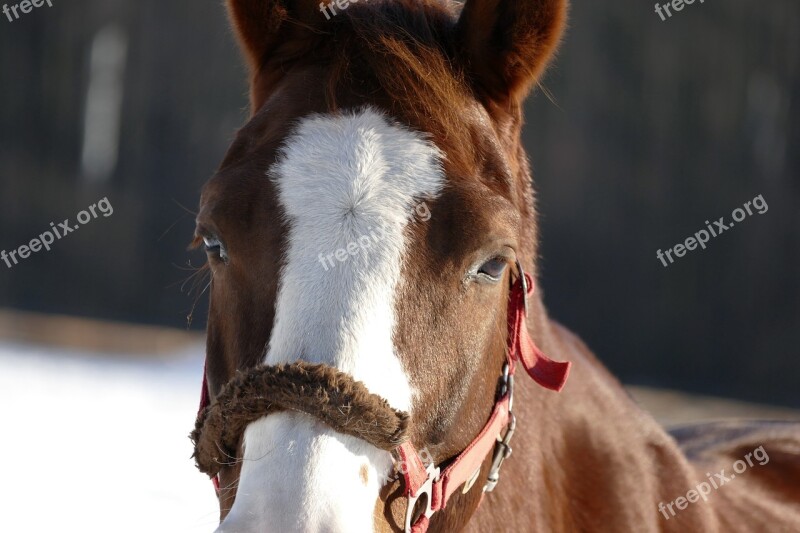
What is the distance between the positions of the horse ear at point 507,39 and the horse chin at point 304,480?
88 cm

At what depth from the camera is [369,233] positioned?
1.56 meters

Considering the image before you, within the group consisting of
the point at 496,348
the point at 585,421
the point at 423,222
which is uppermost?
the point at 423,222

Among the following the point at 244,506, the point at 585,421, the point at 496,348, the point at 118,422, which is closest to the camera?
the point at 244,506

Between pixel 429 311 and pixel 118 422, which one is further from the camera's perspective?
pixel 118 422

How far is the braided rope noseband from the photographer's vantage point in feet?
4.60

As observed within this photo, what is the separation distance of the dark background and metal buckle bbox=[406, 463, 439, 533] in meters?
6.76

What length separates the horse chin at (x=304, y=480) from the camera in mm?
1336

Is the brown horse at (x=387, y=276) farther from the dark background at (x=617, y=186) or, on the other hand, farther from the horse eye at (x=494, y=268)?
the dark background at (x=617, y=186)

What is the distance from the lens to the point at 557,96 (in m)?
8.66

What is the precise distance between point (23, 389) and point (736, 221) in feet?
21.5

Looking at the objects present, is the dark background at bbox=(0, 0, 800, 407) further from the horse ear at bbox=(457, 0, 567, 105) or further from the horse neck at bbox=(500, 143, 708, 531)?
the horse ear at bbox=(457, 0, 567, 105)

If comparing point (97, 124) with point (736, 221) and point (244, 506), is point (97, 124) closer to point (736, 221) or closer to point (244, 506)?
point (736, 221)

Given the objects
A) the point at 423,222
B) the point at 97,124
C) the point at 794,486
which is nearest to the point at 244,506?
the point at 423,222

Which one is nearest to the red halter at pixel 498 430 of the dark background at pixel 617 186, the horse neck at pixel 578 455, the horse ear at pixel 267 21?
the horse neck at pixel 578 455
